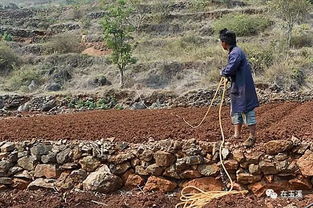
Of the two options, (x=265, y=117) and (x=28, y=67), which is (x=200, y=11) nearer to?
(x=28, y=67)

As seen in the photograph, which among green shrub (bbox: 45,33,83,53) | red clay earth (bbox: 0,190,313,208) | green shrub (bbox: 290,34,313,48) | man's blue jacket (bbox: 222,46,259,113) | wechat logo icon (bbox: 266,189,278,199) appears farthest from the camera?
green shrub (bbox: 45,33,83,53)

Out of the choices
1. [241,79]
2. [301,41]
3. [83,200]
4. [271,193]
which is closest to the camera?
[271,193]

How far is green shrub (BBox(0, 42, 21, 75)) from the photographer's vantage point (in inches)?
862

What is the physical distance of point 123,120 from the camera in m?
8.80

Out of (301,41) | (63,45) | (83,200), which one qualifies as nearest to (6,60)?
(63,45)

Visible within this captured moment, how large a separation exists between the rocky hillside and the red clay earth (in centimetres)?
917

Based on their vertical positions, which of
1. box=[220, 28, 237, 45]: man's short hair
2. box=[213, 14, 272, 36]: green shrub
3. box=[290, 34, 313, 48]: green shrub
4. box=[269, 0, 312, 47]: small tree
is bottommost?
box=[290, 34, 313, 48]: green shrub

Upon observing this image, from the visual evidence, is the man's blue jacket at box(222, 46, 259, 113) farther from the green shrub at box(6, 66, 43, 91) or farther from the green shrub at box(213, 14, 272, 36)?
the green shrub at box(213, 14, 272, 36)

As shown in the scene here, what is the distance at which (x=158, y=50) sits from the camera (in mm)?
22406

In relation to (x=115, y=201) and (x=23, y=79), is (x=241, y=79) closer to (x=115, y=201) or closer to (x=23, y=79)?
(x=115, y=201)

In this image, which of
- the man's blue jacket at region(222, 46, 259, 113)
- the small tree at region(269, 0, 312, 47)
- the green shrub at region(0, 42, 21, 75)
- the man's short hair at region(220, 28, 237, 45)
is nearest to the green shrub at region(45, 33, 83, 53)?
the green shrub at region(0, 42, 21, 75)

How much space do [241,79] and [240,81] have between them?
0.03 meters

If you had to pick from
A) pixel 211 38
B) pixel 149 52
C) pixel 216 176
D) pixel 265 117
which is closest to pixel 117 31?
pixel 149 52

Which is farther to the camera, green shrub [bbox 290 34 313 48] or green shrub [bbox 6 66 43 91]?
green shrub [bbox 290 34 313 48]
